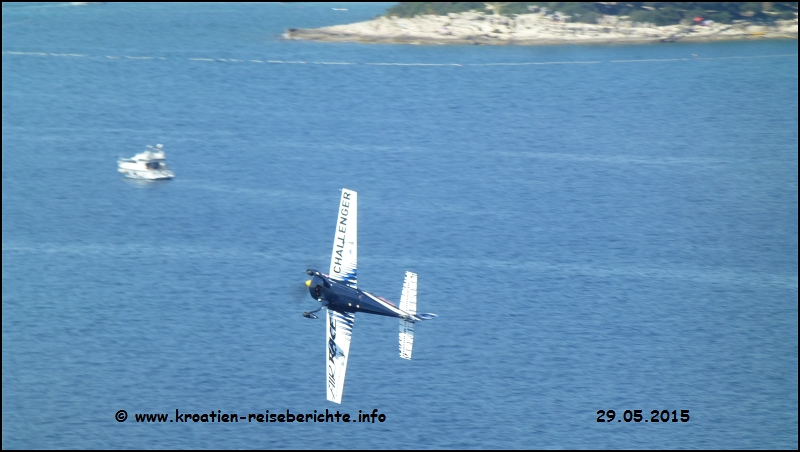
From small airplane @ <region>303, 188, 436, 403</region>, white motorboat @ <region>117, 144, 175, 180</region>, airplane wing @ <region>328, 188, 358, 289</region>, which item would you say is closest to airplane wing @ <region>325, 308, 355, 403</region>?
small airplane @ <region>303, 188, 436, 403</region>

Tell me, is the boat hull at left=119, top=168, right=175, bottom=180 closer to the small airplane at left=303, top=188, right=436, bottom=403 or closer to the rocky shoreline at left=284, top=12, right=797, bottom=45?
the rocky shoreline at left=284, top=12, right=797, bottom=45

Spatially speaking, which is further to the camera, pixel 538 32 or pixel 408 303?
pixel 538 32

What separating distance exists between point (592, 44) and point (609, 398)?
5918cm

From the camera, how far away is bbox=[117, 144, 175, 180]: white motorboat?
242 feet

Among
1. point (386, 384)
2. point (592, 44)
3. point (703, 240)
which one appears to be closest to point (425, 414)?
point (386, 384)

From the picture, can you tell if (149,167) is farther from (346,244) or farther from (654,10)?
(654,10)

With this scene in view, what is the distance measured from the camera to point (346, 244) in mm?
38219

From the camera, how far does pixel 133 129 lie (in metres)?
85.9

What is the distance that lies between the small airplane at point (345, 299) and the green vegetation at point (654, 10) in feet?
234

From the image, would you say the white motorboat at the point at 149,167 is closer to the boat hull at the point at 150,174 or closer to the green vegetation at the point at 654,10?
the boat hull at the point at 150,174

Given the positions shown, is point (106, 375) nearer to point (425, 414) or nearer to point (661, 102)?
point (425, 414)

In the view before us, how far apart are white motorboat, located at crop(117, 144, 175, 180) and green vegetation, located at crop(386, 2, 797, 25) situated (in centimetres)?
4317

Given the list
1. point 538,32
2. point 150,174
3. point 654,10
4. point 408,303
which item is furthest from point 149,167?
point 654,10

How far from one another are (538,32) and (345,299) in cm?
7124
